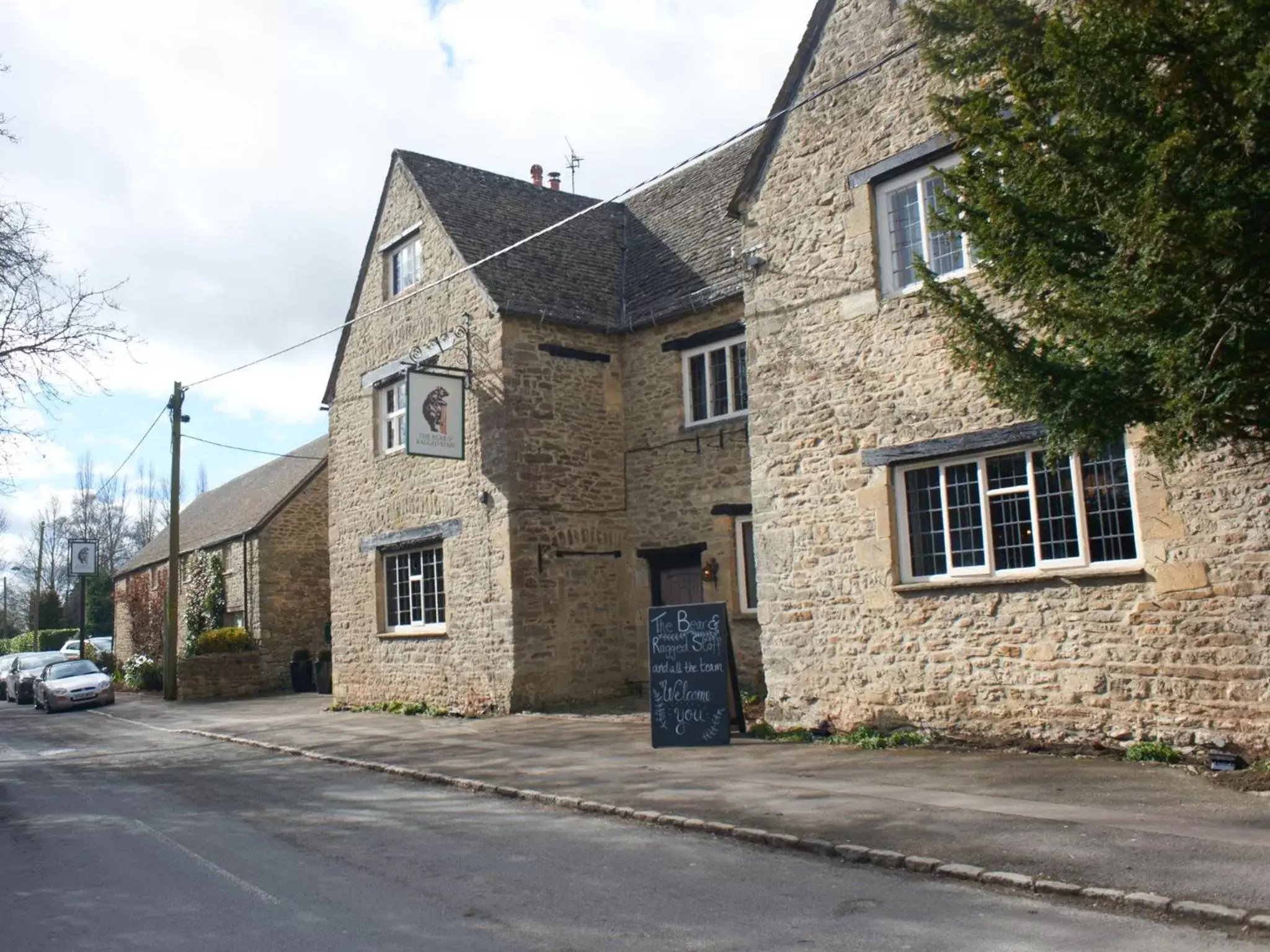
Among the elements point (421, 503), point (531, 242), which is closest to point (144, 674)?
point (421, 503)

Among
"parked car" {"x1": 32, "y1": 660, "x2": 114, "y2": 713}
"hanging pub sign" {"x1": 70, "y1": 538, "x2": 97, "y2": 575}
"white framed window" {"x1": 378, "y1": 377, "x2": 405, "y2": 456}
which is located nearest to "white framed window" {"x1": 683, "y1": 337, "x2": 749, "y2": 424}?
"white framed window" {"x1": 378, "y1": 377, "x2": 405, "y2": 456}

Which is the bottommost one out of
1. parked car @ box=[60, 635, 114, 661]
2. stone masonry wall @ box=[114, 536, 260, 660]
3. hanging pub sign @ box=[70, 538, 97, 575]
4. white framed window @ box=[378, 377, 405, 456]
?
parked car @ box=[60, 635, 114, 661]

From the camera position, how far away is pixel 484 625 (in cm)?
1806

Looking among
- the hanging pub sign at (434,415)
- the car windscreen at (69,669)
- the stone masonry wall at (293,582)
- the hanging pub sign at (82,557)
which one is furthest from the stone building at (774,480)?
the hanging pub sign at (82,557)

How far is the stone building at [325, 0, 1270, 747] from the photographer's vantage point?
10.5 metres

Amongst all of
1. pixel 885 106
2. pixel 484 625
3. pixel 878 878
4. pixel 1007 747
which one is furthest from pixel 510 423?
pixel 878 878

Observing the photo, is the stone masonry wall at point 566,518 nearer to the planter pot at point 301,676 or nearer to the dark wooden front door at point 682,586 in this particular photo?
the dark wooden front door at point 682,586

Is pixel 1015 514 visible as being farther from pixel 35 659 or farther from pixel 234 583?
pixel 35 659

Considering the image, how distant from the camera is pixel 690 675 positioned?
42.2 feet

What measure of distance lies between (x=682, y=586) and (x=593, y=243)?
7323 mm

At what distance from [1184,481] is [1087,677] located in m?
2.08

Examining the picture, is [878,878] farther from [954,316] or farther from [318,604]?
[318,604]

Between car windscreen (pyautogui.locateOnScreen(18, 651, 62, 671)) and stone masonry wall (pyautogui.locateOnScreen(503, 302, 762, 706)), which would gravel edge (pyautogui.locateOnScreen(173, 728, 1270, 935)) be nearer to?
stone masonry wall (pyautogui.locateOnScreen(503, 302, 762, 706))

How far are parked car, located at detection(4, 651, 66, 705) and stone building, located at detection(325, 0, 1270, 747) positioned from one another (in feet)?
51.1
